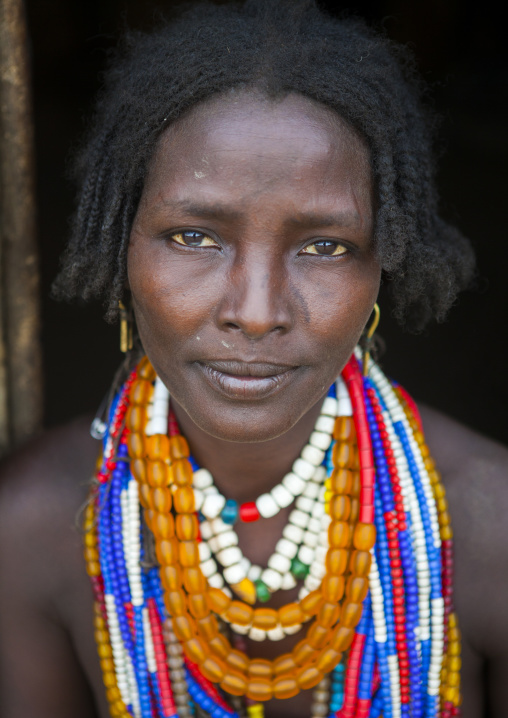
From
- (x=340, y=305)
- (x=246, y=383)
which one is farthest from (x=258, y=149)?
(x=246, y=383)

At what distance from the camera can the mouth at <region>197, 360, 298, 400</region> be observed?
156cm

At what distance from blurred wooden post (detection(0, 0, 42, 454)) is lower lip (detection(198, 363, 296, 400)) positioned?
1110 millimetres

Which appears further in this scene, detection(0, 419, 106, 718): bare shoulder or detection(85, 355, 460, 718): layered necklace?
detection(0, 419, 106, 718): bare shoulder

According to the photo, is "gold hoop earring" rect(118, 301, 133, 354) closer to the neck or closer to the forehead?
the neck

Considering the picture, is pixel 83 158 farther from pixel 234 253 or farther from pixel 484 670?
pixel 484 670

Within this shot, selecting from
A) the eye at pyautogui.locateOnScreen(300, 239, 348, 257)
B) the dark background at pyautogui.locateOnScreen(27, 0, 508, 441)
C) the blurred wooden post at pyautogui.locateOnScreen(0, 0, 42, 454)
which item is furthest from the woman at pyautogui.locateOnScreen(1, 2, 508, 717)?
the dark background at pyautogui.locateOnScreen(27, 0, 508, 441)

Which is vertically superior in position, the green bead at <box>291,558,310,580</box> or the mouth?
the mouth

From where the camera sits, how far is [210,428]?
5.34 ft

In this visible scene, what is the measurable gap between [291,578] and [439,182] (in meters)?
3.14

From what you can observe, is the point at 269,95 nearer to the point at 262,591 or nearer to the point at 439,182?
the point at 262,591

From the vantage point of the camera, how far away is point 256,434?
63.6 inches

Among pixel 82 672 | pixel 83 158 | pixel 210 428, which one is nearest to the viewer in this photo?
pixel 210 428

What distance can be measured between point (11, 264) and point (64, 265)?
632 mm

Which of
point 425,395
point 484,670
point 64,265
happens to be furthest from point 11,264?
point 425,395
